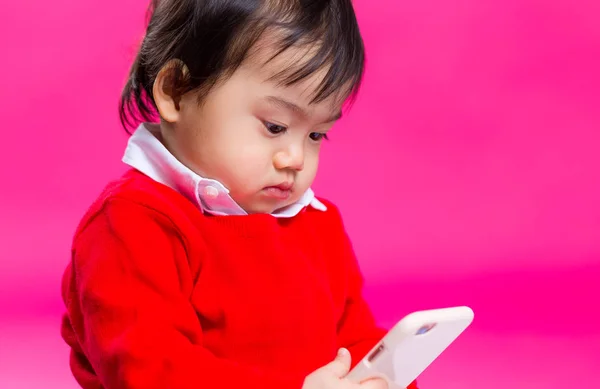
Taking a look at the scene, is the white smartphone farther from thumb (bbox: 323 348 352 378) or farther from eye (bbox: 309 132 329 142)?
eye (bbox: 309 132 329 142)

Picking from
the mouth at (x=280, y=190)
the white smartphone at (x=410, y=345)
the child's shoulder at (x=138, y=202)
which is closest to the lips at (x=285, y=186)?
the mouth at (x=280, y=190)

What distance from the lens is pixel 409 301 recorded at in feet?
7.13

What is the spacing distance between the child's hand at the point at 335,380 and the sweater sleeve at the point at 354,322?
24 centimetres

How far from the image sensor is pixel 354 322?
149 centimetres

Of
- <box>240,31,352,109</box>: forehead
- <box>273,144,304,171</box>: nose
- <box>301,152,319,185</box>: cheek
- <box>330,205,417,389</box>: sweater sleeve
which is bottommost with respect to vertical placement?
<box>330,205,417,389</box>: sweater sleeve

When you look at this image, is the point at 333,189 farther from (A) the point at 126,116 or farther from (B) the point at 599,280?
(A) the point at 126,116

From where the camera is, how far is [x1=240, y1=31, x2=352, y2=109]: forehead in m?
1.24

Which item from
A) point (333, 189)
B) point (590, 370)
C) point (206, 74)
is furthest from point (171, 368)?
point (333, 189)

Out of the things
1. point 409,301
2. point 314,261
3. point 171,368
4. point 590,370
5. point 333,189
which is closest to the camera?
point 171,368

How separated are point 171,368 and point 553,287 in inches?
48.2

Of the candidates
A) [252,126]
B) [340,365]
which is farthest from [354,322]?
[252,126]

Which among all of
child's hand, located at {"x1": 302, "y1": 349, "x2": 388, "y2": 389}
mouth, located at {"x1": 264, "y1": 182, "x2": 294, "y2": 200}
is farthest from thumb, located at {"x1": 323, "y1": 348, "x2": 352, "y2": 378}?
mouth, located at {"x1": 264, "y1": 182, "x2": 294, "y2": 200}

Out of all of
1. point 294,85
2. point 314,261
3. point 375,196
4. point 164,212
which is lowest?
point 375,196

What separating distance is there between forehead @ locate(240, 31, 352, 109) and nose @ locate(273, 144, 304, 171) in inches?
2.1
